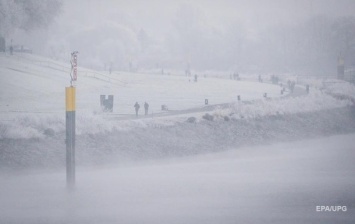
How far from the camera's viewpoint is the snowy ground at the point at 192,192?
44.0 ft

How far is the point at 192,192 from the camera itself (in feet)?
53.3

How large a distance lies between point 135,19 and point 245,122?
3455 inches

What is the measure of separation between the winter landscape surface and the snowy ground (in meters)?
0.04

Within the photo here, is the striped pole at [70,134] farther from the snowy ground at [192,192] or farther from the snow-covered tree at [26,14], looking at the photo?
the snow-covered tree at [26,14]

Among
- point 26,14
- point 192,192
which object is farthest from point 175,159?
point 26,14

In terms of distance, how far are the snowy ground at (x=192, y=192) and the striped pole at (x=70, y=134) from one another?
597 millimetres

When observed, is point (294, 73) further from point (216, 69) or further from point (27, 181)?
point (27, 181)

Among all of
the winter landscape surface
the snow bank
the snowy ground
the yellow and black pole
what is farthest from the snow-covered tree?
the yellow and black pole

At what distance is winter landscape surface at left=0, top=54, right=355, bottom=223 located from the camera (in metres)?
14.1

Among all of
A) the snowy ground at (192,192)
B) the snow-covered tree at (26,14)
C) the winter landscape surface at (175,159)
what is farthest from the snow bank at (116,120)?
the snow-covered tree at (26,14)

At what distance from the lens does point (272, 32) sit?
8619cm

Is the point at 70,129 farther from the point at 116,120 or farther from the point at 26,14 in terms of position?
the point at 26,14

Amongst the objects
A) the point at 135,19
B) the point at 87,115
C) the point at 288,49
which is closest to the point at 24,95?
the point at 87,115

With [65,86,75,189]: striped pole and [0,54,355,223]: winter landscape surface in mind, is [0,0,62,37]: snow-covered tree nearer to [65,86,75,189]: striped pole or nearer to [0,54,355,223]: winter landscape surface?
[0,54,355,223]: winter landscape surface
